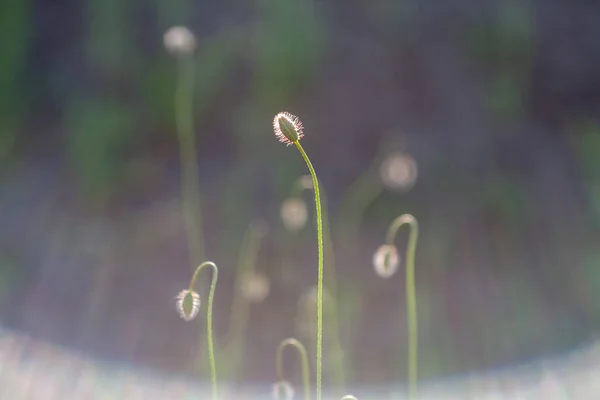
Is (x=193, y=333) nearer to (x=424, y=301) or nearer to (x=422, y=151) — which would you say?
(x=424, y=301)

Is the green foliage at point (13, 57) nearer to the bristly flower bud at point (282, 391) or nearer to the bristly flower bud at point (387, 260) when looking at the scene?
the bristly flower bud at point (387, 260)

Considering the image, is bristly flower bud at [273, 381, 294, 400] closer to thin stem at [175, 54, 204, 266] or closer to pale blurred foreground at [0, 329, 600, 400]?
pale blurred foreground at [0, 329, 600, 400]

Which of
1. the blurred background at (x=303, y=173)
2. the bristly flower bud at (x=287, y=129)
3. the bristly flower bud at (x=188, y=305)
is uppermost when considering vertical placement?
the blurred background at (x=303, y=173)

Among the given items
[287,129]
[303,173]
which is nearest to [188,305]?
[287,129]

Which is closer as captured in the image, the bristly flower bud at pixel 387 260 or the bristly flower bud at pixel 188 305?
the bristly flower bud at pixel 188 305

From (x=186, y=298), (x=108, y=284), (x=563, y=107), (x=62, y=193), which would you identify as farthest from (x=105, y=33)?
(x=186, y=298)

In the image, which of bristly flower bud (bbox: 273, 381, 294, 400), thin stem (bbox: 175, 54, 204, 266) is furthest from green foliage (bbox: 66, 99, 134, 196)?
bristly flower bud (bbox: 273, 381, 294, 400)

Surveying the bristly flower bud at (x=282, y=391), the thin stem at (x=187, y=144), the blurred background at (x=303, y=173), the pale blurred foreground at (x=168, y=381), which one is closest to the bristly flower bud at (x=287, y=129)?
the bristly flower bud at (x=282, y=391)

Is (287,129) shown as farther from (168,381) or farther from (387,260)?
(168,381)
